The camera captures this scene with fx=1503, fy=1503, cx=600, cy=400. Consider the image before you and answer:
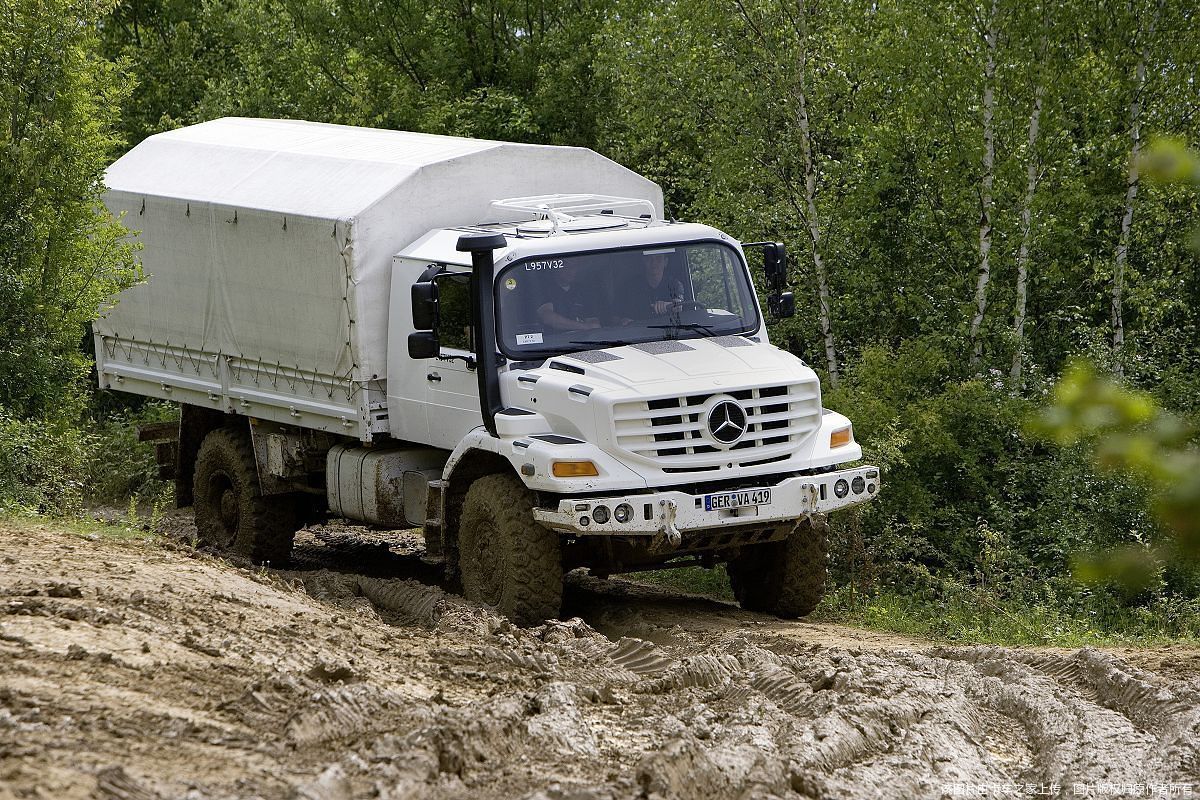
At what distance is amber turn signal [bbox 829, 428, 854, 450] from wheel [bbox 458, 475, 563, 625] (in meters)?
2.02

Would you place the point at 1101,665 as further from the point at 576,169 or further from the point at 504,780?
the point at 576,169

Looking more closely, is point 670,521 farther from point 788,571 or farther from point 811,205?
point 811,205

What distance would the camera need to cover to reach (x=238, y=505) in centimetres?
1364

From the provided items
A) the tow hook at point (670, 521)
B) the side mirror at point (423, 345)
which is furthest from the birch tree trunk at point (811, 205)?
the tow hook at point (670, 521)

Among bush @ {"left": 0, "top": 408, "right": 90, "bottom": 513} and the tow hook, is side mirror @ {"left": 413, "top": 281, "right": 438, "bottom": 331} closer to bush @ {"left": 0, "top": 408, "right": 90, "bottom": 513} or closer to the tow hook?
the tow hook

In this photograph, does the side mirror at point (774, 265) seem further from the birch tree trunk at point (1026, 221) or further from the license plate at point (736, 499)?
the birch tree trunk at point (1026, 221)

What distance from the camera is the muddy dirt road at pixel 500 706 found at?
213 inches

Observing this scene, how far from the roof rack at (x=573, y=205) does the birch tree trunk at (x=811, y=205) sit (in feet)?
14.3

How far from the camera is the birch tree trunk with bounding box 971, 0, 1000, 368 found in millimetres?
15180

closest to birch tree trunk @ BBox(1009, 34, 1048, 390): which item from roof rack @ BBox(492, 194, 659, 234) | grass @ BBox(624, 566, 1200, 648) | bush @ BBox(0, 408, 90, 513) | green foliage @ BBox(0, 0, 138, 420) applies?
grass @ BBox(624, 566, 1200, 648)


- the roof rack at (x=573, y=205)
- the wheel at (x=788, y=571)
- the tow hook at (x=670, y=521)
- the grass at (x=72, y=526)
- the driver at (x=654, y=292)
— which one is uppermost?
the roof rack at (x=573, y=205)

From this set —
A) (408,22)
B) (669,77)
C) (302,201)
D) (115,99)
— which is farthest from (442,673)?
(408,22)

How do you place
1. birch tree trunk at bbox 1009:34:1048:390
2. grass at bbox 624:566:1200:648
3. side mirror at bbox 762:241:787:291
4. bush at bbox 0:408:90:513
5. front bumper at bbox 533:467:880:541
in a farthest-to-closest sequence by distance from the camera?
birch tree trunk at bbox 1009:34:1048:390 < bush at bbox 0:408:90:513 < side mirror at bbox 762:241:787:291 < grass at bbox 624:566:1200:648 < front bumper at bbox 533:467:880:541

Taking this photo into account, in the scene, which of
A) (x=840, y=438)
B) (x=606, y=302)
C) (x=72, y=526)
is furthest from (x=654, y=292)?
(x=72, y=526)
